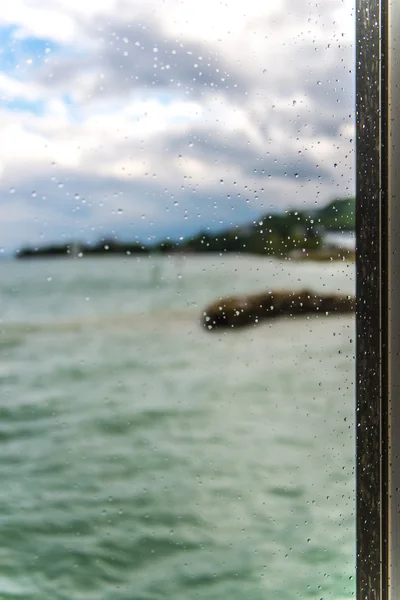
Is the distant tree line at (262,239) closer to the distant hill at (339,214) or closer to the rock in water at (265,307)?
the distant hill at (339,214)

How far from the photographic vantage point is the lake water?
3.56ft

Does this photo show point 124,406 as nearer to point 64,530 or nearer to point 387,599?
point 64,530

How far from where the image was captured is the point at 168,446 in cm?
281

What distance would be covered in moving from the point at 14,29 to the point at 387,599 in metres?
1.22

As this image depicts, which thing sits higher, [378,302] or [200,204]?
[200,204]

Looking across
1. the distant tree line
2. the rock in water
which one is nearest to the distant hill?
the distant tree line

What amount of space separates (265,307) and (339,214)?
303 mm

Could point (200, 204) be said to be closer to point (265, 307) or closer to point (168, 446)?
point (265, 307)

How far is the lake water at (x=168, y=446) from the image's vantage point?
109 centimetres

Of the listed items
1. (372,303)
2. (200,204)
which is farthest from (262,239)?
(372,303)

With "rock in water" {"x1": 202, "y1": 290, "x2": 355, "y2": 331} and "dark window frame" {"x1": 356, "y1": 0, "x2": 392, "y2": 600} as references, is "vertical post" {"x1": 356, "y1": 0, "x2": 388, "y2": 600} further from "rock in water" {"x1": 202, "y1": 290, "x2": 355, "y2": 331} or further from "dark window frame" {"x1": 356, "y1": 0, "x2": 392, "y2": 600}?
"rock in water" {"x1": 202, "y1": 290, "x2": 355, "y2": 331}

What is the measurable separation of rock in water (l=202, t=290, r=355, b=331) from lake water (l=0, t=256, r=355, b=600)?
3 cm

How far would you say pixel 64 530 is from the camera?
1751 millimetres

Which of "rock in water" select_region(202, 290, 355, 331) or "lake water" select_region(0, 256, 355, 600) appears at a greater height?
"rock in water" select_region(202, 290, 355, 331)
